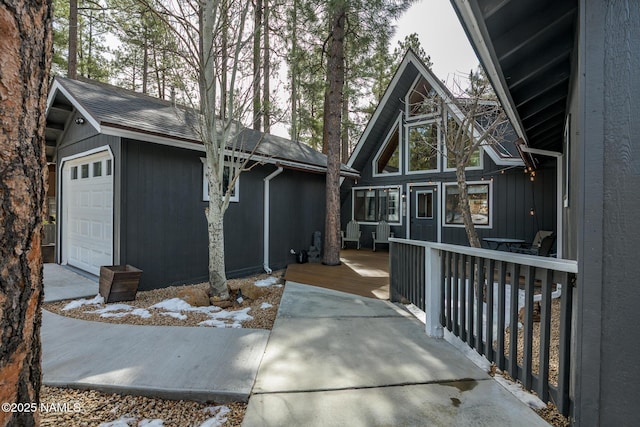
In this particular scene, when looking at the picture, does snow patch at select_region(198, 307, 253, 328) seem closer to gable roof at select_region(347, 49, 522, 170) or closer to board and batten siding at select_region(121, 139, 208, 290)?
board and batten siding at select_region(121, 139, 208, 290)

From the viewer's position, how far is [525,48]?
2.88 metres

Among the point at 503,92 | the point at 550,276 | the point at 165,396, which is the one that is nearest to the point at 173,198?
the point at 165,396

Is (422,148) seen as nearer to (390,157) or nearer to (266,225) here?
(390,157)

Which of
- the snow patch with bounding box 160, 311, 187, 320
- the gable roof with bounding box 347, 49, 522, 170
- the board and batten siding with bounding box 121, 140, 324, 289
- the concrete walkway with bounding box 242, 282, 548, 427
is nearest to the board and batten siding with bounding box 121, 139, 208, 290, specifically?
the board and batten siding with bounding box 121, 140, 324, 289

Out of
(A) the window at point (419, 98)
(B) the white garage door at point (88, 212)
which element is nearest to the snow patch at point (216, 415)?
(B) the white garage door at point (88, 212)

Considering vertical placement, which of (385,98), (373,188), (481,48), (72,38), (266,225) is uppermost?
(72,38)

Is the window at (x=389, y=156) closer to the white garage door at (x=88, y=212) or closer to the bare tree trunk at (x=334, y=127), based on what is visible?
the bare tree trunk at (x=334, y=127)

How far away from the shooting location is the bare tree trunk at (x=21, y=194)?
926 millimetres

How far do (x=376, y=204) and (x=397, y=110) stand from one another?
10.5ft

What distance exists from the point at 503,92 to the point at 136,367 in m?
4.04

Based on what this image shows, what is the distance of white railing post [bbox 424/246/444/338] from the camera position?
2.97 metres

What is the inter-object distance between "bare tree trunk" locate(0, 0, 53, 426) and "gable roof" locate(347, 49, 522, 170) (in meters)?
8.10

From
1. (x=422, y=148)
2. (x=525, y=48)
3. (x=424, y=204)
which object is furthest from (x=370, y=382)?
(x=422, y=148)

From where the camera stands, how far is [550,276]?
5.42ft
